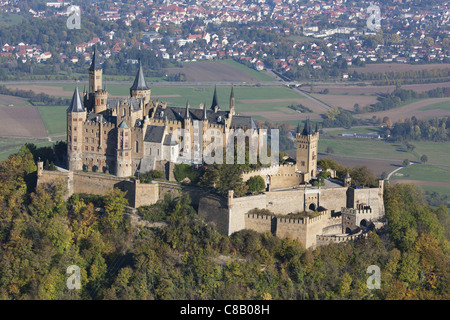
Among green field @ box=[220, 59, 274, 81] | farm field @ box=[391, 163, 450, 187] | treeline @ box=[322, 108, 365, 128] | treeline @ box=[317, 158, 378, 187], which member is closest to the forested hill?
treeline @ box=[317, 158, 378, 187]

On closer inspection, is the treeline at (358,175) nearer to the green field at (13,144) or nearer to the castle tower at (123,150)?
the castle tower at (123,150)

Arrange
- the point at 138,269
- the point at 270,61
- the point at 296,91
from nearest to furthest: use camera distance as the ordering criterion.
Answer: the point at 138,269
the point at 296,91
the point at 270,61

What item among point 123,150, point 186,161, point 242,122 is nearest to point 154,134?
point 123,150

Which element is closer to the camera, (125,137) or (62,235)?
(62,235)

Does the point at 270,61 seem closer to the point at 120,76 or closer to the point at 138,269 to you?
the point at 120,76

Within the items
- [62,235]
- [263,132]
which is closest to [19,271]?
[62,235]

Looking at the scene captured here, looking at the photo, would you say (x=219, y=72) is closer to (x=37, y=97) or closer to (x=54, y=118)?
(x=37, y=97)
